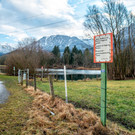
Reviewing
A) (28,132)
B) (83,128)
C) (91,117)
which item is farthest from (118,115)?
(28,132)

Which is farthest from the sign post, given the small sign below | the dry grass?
the dry grass

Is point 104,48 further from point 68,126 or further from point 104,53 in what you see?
point 68,126

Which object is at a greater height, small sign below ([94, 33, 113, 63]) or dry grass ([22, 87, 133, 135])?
small sign below ([94, 33, 113, 63])

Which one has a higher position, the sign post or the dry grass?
the sign post

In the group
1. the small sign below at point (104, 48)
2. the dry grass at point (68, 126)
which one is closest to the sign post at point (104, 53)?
the small sign below at point (104, 48)

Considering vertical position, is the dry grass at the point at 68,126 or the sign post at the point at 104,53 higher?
the sign post at the point at 104,53

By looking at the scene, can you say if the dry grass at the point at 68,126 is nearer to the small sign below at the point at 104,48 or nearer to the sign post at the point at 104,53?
the sign post at the point at 104,53

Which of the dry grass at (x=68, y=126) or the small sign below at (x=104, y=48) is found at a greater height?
the small sign below at (x=104, y=48)

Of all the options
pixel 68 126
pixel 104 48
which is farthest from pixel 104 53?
pixel 68 126

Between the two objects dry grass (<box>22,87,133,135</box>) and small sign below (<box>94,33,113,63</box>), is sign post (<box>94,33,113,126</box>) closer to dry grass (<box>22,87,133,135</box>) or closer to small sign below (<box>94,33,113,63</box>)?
small sign below (<box>94,33,113,63</box>)

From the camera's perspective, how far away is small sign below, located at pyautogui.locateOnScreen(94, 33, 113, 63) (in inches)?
116

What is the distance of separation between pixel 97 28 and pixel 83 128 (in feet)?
72.5

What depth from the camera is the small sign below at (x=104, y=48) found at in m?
2.94

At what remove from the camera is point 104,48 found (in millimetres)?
3025
